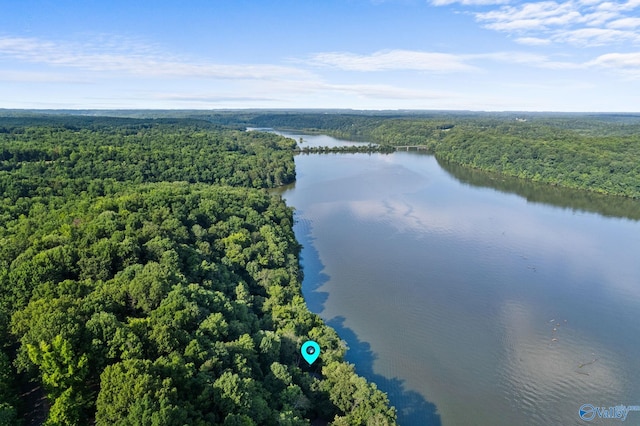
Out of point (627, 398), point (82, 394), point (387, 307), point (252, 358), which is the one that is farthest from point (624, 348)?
point (82, 394)

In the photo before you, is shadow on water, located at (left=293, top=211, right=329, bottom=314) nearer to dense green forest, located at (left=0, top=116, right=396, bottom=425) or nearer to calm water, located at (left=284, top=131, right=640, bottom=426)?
A: calm water, located at (left=284, top=131, right=640, bottom=426)

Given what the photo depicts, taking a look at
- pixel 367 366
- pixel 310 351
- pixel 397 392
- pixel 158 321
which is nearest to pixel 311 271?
pixel 367 366

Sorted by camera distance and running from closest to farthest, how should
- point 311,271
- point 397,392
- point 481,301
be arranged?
point 397,392, point 481,301, point 311,271

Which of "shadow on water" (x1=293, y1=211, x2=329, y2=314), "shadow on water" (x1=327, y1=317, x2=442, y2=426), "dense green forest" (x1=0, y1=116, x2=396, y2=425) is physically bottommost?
"shadow on water" (x1=327, y1=317, x2=442, y2=426)

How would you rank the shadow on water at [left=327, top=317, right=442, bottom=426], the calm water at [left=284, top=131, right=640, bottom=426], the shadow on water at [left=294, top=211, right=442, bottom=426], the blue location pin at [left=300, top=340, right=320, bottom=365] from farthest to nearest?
1. the calm water at [left=284, top=131, right=640, bottom=426]
2. the blue location pin at [left=300, top=340, right=320, bottom=365]
3. the shadow on water at [left=294, top=211, right=442, bottom=426]
4. the shadow on water at [left=327, top=317, right=442, bottom=426]

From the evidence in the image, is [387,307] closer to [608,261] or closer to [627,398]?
[627,398]

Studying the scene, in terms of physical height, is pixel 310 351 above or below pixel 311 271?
above

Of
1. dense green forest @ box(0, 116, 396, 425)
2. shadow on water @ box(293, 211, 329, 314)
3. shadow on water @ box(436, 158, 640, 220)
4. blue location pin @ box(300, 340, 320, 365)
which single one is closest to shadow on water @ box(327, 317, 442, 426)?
dense green forest @ box(0, 116, 396, 425)

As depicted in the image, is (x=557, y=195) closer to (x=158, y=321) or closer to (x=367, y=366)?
(x=367, y=366)

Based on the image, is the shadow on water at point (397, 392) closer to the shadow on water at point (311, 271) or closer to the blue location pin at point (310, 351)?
the blue location pin at point (310, 351)

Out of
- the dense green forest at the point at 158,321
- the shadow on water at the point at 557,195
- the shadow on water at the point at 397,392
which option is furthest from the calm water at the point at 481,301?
the dense green forest at the point at 158,321
